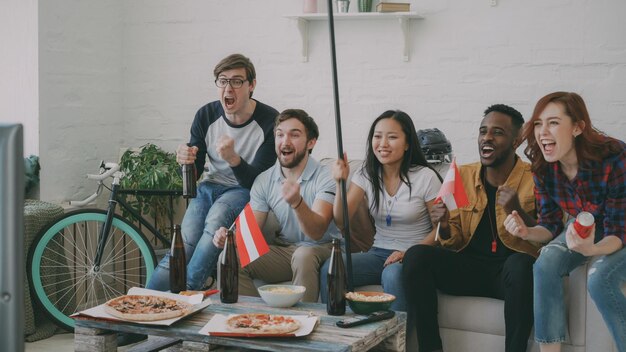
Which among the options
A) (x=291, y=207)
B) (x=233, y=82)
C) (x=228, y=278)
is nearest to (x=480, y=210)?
(x=291, y=207)

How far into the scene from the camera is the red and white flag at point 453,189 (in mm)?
2863

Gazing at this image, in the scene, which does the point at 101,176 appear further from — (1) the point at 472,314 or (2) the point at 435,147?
(1) the point at 472,314

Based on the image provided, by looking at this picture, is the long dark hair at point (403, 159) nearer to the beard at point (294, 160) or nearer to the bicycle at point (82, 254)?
the beard at point (294, 160)

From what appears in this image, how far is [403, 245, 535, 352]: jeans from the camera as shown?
2.79 meters

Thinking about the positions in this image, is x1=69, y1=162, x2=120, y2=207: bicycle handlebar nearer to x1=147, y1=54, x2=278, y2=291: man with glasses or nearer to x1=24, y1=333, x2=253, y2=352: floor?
x1=147, y1=54, x2=278, y2=291: man with glasses

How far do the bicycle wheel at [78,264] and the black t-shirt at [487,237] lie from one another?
1615 mm

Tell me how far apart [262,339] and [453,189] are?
3.25 feet

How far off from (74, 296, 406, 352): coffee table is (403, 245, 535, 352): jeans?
15.0 inches

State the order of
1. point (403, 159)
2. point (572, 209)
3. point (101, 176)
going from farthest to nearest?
point (101, 176), point (403, 159), point (572, 209)

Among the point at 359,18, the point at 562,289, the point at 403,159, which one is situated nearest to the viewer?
the point at 562,289

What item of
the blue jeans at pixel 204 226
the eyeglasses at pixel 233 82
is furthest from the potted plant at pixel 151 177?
the eyeglasses at pixel 233 82

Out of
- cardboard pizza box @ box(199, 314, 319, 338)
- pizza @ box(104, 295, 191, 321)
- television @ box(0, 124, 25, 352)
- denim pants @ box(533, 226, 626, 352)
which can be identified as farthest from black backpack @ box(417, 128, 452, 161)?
television @ box(0, 124, 25, 352)

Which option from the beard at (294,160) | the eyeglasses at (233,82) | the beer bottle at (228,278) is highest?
the eyeglasses at (233,82)

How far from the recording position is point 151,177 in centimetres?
420
